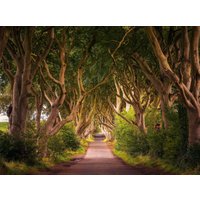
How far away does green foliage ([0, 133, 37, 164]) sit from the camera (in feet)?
57.6

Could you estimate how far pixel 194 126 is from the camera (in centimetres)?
1681

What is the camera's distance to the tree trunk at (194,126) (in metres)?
16.7

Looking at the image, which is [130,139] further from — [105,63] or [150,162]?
[150,162]

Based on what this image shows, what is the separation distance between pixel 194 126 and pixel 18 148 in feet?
21.7

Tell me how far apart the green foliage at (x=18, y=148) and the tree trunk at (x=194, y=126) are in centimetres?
607

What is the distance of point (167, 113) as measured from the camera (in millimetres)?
19625

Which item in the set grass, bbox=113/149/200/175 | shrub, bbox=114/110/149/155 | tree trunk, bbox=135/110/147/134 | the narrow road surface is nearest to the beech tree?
grass, bbox=113/149/200/175

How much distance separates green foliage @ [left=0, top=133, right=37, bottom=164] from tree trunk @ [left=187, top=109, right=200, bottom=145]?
607cm

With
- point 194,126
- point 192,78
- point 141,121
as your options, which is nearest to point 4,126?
point 194,126

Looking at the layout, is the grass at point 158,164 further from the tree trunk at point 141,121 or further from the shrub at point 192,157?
the tree trunk at point 141,121

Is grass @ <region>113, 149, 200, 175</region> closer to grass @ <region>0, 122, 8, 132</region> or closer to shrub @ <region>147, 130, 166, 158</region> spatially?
shrub @ <region>147, 130, 166, 158</region>

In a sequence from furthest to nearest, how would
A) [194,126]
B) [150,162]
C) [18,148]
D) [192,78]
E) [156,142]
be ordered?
1. [156,142]
2. [150,162]
3. [18,148]
4. [192,78]
5. [194,126]
